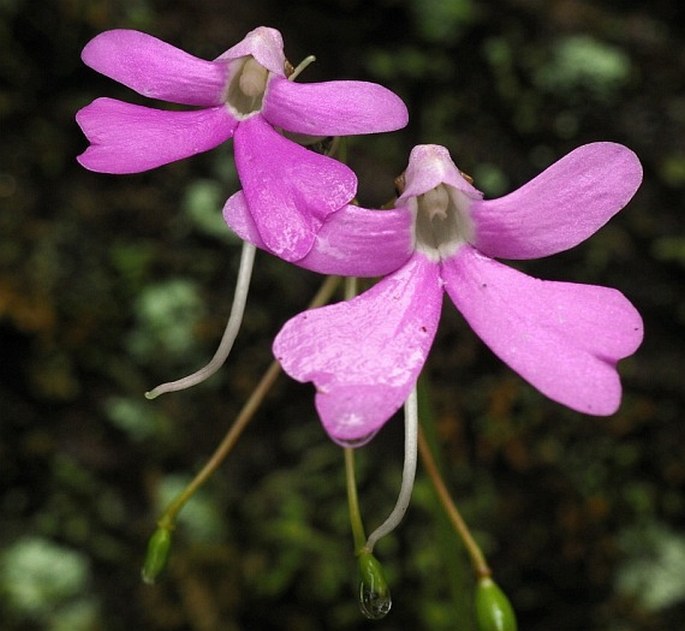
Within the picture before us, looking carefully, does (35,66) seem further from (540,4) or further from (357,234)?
(357,234)

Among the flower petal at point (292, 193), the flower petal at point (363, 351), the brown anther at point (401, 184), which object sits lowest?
the flower petal at point (363, 351)

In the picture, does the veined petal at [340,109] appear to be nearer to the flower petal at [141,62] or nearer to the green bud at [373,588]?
the flower petal at [141,62]

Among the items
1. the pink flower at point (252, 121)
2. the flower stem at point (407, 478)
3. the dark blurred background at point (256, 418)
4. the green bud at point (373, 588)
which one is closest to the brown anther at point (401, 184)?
the pink flower at point (252, 121)

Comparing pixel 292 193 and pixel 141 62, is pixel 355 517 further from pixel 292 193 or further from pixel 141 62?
pixel 141 62

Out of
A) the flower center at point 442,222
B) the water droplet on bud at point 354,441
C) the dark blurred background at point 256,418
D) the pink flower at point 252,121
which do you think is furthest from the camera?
the dark blurred background at point 256,418

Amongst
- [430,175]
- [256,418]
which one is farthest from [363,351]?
[256,418]

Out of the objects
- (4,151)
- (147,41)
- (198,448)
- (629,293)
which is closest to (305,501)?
(198,448)

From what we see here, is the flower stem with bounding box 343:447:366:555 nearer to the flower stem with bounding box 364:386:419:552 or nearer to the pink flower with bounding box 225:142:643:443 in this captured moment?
the flower stem with bounding box 364:386:419:552
